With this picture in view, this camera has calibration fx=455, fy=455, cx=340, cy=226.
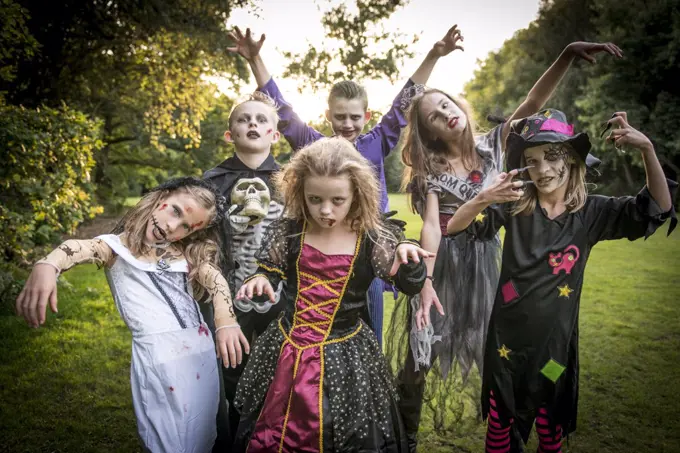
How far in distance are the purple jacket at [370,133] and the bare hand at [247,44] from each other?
22 centimetres

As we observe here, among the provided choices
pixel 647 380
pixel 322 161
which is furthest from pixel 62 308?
pixel 647 380

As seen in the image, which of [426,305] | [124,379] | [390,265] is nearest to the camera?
[390,265]

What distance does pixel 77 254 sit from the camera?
204cm

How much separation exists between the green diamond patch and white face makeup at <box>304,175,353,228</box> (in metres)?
1.25

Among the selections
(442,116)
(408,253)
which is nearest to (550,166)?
(442,116)

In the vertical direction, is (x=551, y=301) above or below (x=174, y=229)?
below

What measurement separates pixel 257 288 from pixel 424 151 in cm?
139

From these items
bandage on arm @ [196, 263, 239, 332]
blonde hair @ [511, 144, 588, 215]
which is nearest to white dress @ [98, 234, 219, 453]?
bandage on arm @ [196, 263, 239, 332]

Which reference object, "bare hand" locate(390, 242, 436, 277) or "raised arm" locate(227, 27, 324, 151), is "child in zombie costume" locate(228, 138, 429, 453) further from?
"raised arm" locate(227, 27, 324, 151)

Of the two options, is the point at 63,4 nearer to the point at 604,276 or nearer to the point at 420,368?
the point at 420,368

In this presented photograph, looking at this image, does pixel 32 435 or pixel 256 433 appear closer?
pixel 256 433

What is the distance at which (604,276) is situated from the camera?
8586 millimetres

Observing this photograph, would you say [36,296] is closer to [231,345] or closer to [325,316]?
[231,345]

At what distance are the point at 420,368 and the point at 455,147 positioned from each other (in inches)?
54.3
